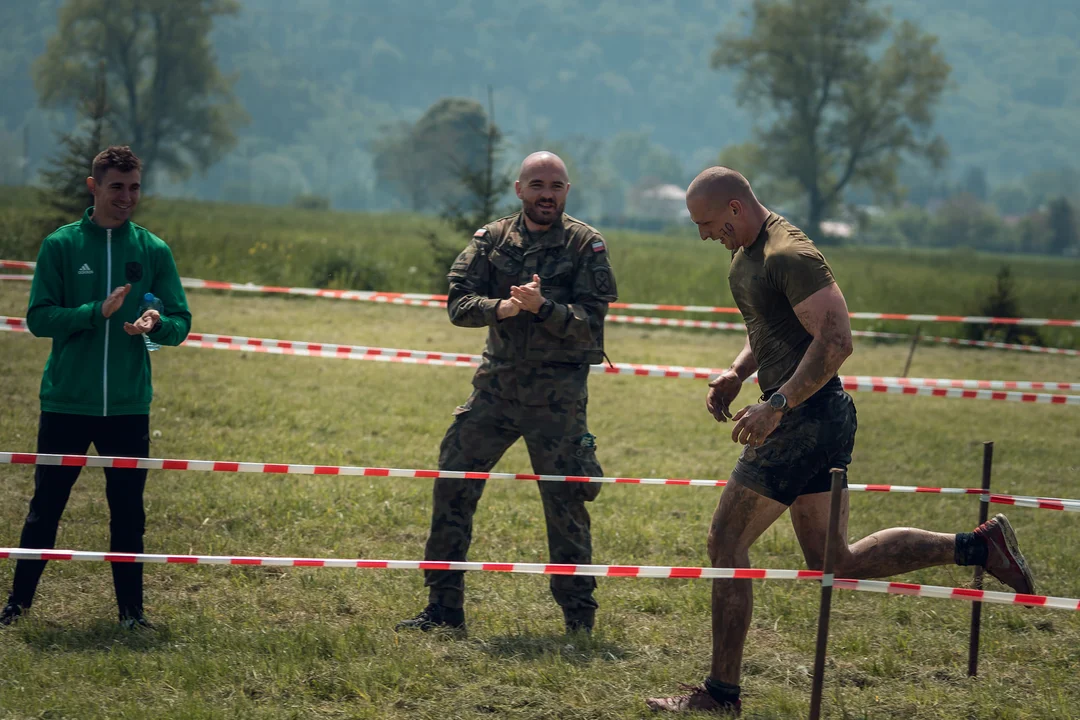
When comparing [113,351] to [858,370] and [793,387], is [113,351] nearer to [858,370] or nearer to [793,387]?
[793,387]

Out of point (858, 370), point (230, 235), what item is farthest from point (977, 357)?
point (230, 235)

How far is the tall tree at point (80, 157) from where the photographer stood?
22109 mm

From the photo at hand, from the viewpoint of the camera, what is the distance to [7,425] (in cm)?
957

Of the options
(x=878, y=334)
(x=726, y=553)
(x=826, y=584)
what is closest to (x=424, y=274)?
(x=878, y=334)

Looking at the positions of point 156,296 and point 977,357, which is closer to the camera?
point 156,296

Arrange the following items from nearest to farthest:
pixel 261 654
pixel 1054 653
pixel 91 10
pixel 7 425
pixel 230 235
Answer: pixel 261 654
pixel 1054 653
pixel 7 425
pixel 230 235
pixel 91 10

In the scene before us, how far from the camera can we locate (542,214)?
225 inches

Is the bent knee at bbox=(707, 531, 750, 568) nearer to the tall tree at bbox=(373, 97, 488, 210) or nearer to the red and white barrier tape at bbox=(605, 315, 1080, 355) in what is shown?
the red and white barrier tape at bbox=(605, 315, 1080, 355)

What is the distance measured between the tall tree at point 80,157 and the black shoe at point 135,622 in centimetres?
1787

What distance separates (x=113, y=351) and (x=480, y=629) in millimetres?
2128

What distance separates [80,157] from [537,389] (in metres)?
20.2

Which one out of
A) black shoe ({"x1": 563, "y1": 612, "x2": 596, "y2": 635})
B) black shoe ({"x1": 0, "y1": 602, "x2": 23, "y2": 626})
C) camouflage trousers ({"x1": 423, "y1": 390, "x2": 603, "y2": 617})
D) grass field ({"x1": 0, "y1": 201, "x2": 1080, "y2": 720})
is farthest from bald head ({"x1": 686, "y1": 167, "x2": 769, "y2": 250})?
black shoe ({"x1": 0, "y1": 602, "x2": 23, "y2": 626})

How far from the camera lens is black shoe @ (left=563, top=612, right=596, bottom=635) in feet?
19.0

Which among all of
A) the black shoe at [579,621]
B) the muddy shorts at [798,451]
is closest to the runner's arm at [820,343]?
the muddy shorts at [798,451]
